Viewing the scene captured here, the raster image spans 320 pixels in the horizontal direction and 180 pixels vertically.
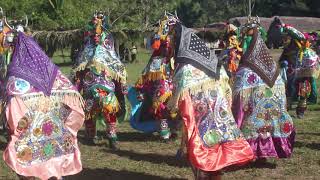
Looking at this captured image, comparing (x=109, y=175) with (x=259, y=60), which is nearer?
(x=259, y=60)

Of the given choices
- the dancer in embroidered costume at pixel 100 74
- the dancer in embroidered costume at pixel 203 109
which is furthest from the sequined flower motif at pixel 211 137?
the dancer in embroidered costume at pixel 100 74

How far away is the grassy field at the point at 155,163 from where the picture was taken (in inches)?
261

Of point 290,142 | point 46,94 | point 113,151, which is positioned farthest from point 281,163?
point 46,94

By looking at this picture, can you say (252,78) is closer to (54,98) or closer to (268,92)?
(268,92)

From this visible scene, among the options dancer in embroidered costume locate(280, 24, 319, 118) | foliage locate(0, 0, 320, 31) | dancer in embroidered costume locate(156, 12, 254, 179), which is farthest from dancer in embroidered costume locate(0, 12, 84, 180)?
foliage locate(0, 0, 320, 31)

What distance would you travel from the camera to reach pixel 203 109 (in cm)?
546

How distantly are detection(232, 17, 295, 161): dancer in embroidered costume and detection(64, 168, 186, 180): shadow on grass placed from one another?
1.22m

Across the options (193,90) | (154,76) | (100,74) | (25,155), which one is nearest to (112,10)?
(154,76)

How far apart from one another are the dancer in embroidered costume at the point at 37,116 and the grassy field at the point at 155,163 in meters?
1.40

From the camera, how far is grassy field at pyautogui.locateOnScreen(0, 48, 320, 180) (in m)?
6.63

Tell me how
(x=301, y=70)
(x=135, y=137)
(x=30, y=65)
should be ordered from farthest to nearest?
(x=301, y=70), (x=135, y=137), (x=30, y=65)

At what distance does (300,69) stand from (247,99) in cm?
425

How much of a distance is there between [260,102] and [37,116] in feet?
8.82

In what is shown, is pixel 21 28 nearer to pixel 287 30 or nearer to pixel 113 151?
pixel 113 151
